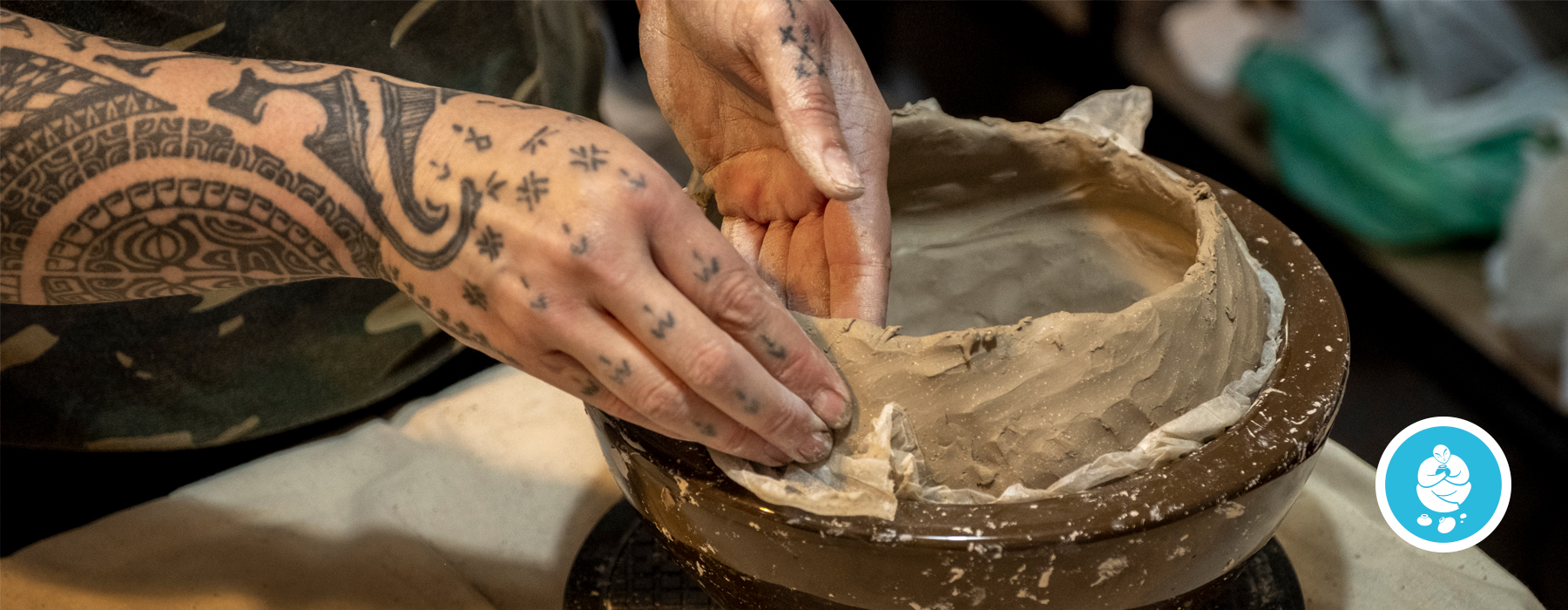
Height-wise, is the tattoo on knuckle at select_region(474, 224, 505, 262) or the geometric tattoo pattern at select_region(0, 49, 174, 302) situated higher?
the geometric tattoo pattern at select_region(0, 49, 174, 302)

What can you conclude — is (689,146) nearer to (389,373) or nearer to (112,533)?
(389,373)

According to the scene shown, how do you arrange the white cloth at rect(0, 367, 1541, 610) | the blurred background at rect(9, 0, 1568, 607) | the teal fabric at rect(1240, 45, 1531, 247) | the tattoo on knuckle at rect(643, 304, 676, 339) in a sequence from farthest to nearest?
the teal fabric at rect(1240, 45, 1531, 247), the blurred background at rect(9, 0, 1568, 607), the white cloth at rect(0, 367, 1541, 610), the tattoo on knuckle at rect(643, 304, 676, 339)

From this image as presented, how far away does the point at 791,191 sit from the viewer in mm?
1041

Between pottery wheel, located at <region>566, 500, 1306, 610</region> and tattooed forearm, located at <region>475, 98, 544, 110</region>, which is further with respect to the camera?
pottery wheel, located at <region>566, 500, 1306, 610</region>

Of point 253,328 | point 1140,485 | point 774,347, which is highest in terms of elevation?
point 774,347

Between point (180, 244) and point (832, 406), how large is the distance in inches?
21.4

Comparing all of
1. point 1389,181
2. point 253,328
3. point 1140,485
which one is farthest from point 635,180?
point 1389,181

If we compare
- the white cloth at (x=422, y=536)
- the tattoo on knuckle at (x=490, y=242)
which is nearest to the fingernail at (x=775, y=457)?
the tattoo on knuckle at (x=490, y=242)

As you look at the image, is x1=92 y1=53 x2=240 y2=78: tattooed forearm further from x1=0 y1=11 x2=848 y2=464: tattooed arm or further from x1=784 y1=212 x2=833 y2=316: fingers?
x1=784 y1=212 x2=833 y2=316: fingers

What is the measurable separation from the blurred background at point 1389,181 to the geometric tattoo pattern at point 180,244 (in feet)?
1.72

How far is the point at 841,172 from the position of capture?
2.69 feet

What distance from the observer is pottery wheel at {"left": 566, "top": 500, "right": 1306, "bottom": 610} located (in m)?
1.04

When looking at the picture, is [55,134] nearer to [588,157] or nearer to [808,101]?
[588,157]

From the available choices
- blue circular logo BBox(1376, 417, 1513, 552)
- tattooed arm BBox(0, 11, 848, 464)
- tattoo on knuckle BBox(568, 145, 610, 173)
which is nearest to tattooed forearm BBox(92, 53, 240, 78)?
tattooed arm BBox(0, 11, 848, 464)
